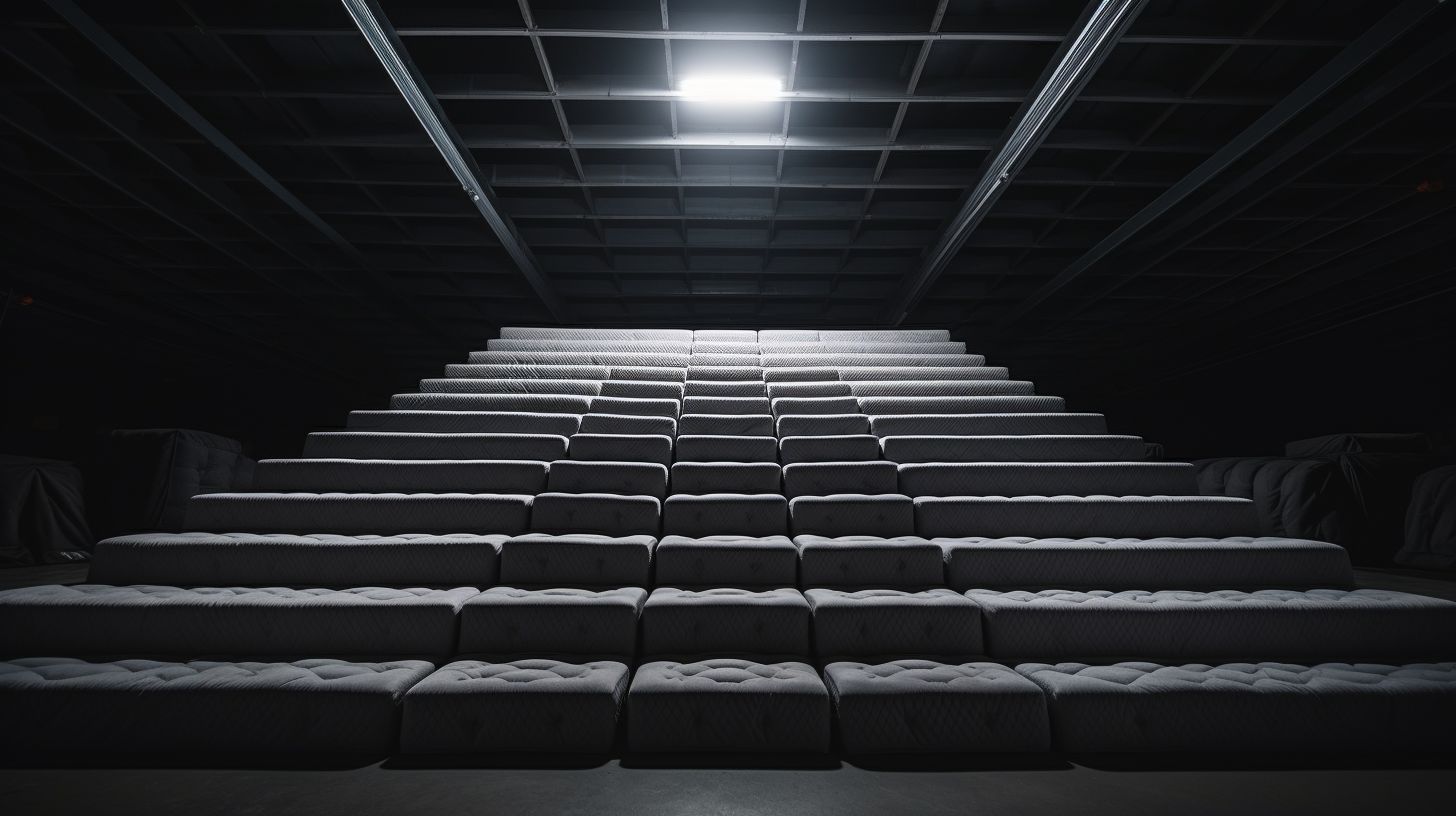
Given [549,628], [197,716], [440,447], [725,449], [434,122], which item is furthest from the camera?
[434,122]

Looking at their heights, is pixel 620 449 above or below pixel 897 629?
above

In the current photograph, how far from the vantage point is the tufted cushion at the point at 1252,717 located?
136 cm

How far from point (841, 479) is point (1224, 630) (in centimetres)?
126

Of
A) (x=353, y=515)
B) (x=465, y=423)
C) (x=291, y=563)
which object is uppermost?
(x=465, y=423)

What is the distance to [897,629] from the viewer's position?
1682 millimetres

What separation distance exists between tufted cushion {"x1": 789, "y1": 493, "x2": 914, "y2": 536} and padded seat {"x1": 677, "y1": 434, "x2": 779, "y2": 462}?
0.59m

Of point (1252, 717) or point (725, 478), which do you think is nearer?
point (1252, 717)

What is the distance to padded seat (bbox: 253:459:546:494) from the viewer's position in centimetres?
250

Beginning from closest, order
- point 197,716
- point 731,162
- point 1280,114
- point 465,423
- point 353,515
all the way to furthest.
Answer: point 197,716
point 353,515
point 465,423
point 1280,114
point 731,162

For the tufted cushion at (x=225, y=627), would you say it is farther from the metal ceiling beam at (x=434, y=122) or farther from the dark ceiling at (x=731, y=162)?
the dark ceiling at (x=731, y=162)

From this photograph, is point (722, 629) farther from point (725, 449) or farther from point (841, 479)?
point (725, 449)

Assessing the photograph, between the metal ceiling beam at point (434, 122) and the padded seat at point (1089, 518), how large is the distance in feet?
14.4

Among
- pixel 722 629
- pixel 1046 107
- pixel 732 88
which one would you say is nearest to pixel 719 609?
pixel 722 629

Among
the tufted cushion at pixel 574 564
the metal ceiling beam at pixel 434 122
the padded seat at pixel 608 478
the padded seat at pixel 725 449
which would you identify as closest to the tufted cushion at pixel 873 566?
the tufted cushion at pixel 574 564
